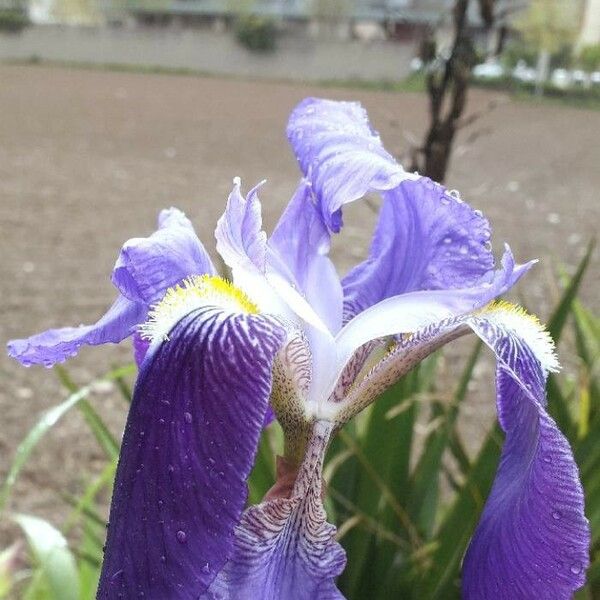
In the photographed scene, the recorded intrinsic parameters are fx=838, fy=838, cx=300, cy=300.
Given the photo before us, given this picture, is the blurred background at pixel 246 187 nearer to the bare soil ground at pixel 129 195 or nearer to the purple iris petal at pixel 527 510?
the bare soil ground at pixel 129 195

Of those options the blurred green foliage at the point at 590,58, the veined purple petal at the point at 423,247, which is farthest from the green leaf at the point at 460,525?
the blurred green foliage at the point at 590,58

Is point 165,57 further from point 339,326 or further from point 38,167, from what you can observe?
point 339,326

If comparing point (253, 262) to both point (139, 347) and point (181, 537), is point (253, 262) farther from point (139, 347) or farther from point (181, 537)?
point (181, 537)

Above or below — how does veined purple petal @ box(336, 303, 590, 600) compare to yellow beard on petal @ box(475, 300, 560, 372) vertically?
below

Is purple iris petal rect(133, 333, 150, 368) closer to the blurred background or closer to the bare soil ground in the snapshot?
the blurred background

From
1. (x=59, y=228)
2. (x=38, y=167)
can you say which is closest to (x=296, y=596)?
(x=59, y=228)

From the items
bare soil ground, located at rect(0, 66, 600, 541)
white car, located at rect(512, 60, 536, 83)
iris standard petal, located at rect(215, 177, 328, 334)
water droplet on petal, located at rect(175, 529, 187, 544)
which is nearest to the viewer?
water droplet on petal, located at rect(175, 529, 187, 544)

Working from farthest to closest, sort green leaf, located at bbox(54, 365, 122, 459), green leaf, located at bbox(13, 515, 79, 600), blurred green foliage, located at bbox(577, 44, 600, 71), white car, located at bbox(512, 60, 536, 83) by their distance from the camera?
blurred green foliage, located at bbox(577, 44, 600, 71), white car, located at bbox(512, 60, 536, 83), green leaf, located at bbox(54, 365, 122, 459), green leaf, located at bbox(13, 515, 79, 600)

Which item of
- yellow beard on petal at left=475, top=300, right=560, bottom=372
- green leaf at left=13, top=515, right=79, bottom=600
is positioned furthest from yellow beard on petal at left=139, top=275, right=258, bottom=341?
green leaf at left=13, top=515, right=79, bottom=600
